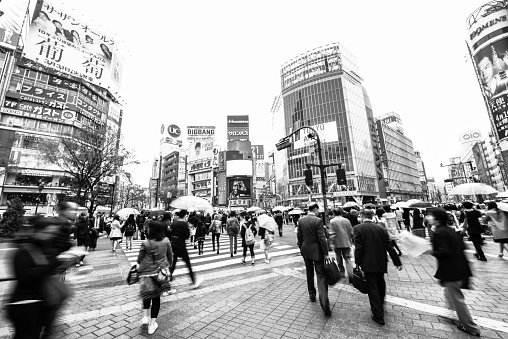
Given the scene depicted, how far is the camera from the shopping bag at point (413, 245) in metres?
3.52

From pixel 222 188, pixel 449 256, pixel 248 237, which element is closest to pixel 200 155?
pixel 222 188

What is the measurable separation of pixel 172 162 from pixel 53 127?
64.6 meters

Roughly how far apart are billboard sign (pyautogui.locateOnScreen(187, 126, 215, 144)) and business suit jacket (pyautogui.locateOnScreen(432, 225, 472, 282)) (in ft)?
297

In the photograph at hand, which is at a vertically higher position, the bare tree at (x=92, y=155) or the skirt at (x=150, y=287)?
the bare tree at (x=92, y=155)

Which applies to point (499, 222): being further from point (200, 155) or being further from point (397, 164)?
point (200, 155)

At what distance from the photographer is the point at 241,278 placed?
6473mm

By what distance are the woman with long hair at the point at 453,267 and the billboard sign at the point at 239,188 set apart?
66.8 metres

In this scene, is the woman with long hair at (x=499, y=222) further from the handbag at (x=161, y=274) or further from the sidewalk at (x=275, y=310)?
the handbag at (x=161, y=274)

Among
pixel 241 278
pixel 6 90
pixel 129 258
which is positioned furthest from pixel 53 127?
pixel 241 278

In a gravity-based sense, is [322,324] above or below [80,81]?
below

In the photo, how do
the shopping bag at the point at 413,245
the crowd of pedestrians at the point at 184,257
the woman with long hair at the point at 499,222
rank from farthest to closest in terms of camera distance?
the woman with long hair at the point at 499,222, the shopping bag at the point at 413,245, the crowd of pedestrians at the point at 184,257

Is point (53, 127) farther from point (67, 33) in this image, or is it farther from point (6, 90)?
point (67, 33)

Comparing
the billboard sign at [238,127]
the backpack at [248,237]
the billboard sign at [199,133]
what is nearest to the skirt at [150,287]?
the backpack at [248,237]

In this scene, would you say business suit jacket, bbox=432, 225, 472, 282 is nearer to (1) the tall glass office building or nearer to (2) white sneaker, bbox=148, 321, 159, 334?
(2) white sneaker, bbox=148, 321, 159, 334
